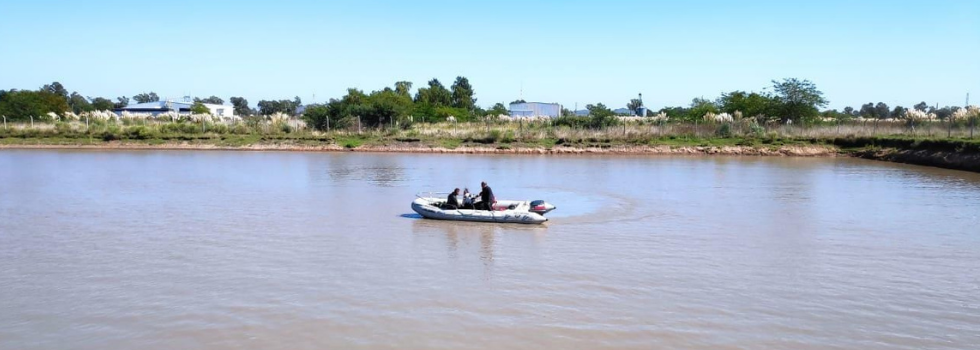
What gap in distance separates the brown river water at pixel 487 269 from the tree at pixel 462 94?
228ft

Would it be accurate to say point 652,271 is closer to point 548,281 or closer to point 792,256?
point 548,281

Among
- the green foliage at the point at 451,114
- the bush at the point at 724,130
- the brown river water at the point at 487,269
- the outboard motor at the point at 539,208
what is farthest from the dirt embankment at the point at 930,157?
the green foliage at the point at 451,114

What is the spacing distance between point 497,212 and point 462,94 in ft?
259

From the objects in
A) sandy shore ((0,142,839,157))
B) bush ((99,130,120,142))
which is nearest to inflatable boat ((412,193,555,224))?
sandy shore ((0,142,839,157))

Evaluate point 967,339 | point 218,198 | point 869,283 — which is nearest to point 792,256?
point 869,283

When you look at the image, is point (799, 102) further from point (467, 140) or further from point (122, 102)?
point (122, 102)

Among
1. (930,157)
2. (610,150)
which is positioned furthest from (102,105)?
(930,157)

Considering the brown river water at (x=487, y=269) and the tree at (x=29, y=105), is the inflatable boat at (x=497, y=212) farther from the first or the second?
the tree at (x=29, y=105)

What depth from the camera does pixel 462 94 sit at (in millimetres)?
95625

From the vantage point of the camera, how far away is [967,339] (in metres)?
9.52

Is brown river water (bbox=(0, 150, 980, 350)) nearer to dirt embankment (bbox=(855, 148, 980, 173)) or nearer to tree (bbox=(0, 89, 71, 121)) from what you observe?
dirt embankment (bbox=(855, 148, 980, 173))

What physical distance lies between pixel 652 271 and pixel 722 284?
4.03ft

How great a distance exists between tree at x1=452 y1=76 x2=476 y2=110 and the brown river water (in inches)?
2738

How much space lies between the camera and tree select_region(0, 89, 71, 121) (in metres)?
63.5
